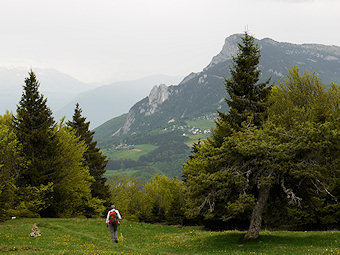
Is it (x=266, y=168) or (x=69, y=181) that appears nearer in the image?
(x=266, y=168)

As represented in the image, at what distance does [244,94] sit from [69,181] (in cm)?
2715

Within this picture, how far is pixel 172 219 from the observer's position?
174 feet

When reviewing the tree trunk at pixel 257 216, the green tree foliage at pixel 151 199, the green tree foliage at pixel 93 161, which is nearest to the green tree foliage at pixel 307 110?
the tree trunk at pixel 257 216

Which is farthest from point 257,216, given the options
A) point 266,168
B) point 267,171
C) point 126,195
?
point 126,195

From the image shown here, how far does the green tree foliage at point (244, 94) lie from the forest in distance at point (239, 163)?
0.12 metres

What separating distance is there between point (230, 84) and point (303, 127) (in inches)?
544

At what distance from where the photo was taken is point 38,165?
122 ft

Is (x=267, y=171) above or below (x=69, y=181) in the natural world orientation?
above

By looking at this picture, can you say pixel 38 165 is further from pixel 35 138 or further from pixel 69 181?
pixel 69 181

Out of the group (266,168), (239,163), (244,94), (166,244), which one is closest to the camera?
(266,168)

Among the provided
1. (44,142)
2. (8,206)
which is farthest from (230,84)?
(8,206)

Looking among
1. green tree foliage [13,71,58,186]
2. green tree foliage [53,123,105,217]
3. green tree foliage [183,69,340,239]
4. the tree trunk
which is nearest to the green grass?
the tree trunk

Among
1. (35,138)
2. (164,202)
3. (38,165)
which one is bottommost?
(164,202)

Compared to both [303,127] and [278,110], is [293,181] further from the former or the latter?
[278,110]
